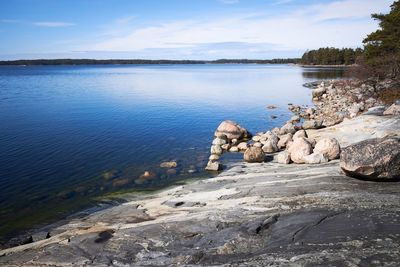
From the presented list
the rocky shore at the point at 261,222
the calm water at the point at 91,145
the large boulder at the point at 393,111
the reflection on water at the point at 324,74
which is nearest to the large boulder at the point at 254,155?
the rocky shore at the point at 261,222

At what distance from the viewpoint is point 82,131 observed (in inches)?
1342

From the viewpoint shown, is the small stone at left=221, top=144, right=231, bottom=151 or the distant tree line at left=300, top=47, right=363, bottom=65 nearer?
the small stone at left=221, top=144, right=231, bottom=151

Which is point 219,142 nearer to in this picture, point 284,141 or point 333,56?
point 284,141

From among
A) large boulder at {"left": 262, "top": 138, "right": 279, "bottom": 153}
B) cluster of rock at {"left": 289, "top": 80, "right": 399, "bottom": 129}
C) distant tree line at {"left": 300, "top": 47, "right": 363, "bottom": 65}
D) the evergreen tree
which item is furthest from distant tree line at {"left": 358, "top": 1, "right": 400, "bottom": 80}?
distant tree line at {"left": 300, "top": 47, "right": 363, "bottom": 65}

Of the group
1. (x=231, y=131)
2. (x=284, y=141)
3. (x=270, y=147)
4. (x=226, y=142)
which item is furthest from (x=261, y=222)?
(x=231, y=131)

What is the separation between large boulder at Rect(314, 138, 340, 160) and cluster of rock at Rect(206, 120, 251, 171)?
6714 millimetres

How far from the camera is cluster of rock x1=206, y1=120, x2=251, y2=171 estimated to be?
2408 centimetres

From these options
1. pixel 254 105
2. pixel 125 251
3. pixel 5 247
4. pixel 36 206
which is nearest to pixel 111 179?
pixel 36 206

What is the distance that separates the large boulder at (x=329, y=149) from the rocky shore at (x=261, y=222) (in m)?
0.06

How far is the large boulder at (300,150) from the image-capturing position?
2141 cm

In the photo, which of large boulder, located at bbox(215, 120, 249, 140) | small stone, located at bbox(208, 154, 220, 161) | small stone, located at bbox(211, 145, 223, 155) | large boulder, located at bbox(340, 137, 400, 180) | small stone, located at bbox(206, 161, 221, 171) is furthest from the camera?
large boulder, located at bbox(215, 120, 249, 140)

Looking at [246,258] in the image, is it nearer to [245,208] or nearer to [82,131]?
[245,208]

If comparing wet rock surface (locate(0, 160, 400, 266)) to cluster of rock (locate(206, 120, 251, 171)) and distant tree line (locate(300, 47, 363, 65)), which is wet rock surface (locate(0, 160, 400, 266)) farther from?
distant tree line (locate(300, 47, 363, 65))

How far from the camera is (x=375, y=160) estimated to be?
15156 mm
